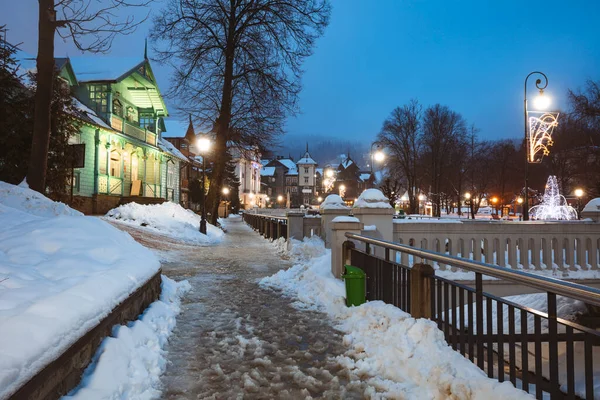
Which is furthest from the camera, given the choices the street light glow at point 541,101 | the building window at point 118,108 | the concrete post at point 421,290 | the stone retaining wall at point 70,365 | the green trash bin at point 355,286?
the building window at point 118,108

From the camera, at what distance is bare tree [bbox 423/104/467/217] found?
4491 cm

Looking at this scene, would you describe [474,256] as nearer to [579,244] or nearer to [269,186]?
[579,244]

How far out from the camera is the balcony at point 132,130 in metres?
28.9

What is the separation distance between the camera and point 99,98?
2878 cm

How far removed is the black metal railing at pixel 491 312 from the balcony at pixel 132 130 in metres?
25.8

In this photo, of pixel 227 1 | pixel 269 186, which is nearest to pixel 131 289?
pixel 227 1

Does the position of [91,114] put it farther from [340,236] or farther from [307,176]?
[307,176]

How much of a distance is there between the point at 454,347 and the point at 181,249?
14086 mm

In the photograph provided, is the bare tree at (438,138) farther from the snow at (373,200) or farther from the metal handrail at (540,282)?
the metal handrail at (540,282)

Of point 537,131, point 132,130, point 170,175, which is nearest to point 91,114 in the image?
point 132,130

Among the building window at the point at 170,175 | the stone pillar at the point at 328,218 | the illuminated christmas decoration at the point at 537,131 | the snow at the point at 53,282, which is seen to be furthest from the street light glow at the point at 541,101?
the building window at the point at 170,175

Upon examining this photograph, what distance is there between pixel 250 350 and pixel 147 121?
117ft

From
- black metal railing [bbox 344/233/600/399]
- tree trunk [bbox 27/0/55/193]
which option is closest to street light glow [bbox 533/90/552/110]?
black metal railing [bbox 344/233/600/399]

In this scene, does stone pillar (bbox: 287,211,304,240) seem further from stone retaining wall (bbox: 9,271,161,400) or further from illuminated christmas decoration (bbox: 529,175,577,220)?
illuminated christmas decoration (bbox: 529,175,577,220)
